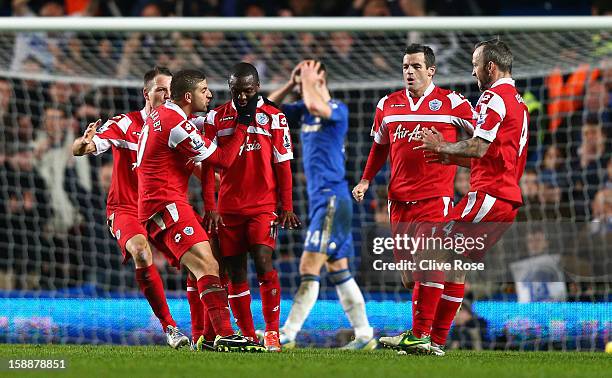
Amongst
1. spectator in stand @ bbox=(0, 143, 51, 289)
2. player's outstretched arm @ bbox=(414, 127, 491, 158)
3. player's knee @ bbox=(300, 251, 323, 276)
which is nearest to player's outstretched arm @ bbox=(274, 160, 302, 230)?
player's outstretched arm @ bbox=(414, 127, 491, 158)

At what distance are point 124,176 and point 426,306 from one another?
8.38ft

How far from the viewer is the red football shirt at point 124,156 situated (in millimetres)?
8289

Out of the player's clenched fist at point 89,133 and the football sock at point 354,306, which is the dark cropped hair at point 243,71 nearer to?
the player's clenched fist at point 89,133

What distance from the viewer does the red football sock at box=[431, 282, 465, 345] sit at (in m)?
7.37

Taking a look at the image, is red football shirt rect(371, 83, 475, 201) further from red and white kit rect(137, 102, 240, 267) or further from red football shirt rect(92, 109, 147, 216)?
red football shirt rect(92, 109, 147, 216)

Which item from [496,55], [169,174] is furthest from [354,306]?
[496,55]

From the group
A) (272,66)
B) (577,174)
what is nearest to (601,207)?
(577,174)

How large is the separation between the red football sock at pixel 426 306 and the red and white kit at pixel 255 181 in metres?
1.17

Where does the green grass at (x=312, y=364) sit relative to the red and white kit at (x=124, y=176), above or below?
below

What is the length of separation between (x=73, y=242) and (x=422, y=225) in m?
5.09

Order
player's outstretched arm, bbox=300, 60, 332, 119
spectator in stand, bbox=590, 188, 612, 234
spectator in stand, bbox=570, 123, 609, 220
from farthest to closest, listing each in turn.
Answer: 1. spectator in stand, bbox=570, 123, 609, 220
2. spectator in stand, bbox=590, 188, 612, 234
3. player's outstretched arm, bbox=300, 60, 332, 119

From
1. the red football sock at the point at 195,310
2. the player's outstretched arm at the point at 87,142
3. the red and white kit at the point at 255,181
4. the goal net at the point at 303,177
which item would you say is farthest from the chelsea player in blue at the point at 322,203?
the player's outstretched arm at the point at 87,142

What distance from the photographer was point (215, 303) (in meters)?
7.41

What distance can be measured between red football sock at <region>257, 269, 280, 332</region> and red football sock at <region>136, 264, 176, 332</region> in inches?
28.2
